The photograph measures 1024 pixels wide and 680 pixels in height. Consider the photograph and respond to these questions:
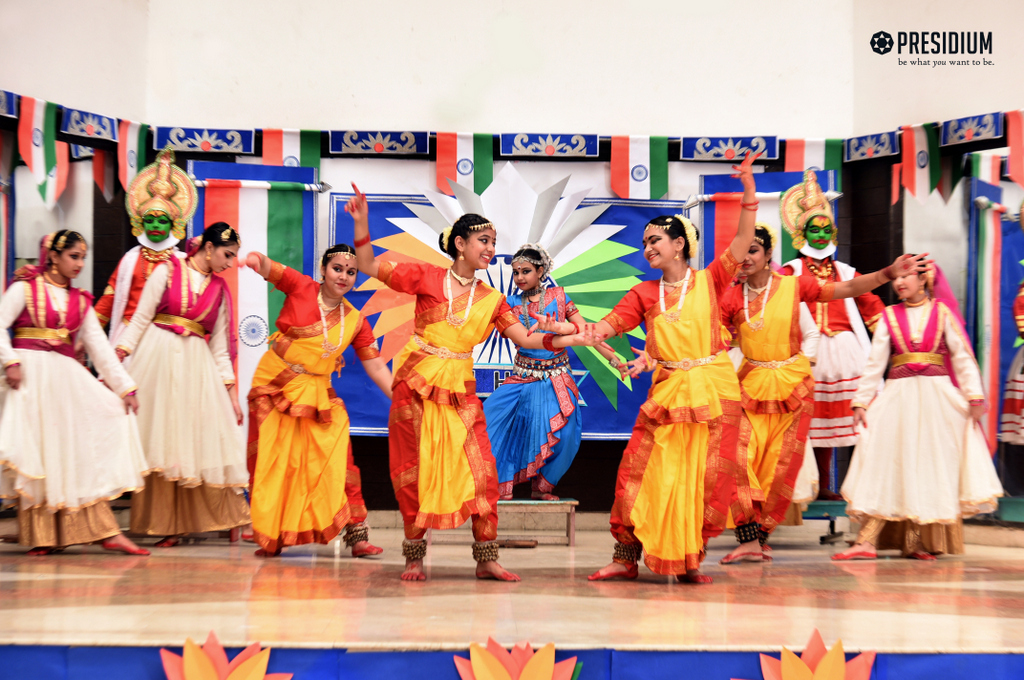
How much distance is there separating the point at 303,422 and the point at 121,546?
1.19 m

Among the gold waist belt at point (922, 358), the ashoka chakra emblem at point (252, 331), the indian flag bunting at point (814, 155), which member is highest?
the indian flag bunting at point (814, 155)

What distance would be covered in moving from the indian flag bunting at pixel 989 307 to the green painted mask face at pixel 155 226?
16.8 ft

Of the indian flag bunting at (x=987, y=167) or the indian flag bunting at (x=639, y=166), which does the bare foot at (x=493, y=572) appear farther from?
the indian flag bunting at (x=987, y=167)

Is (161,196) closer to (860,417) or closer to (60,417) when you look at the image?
(60,417)

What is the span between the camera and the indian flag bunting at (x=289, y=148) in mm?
5684

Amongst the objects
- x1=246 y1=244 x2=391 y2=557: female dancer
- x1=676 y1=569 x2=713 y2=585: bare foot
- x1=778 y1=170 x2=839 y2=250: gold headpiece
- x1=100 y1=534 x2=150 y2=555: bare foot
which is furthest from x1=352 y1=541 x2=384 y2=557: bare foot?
x1=778 y1=170 x2=839 y2=250: gold headpiece

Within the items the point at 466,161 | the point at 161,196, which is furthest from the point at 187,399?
the point at 466,161

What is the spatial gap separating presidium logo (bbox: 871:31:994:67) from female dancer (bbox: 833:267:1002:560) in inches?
88.8

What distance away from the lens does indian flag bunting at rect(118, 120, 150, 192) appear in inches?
216

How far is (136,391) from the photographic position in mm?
4559

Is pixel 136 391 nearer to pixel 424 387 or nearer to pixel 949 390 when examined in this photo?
pixel 424 387

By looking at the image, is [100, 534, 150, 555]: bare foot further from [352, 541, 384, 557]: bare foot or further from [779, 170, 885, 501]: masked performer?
[779, 170, 885, 501]: masked performer

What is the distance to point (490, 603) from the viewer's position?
10.0 ft

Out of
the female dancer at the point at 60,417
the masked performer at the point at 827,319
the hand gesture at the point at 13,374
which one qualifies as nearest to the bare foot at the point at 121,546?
the female dancer at the point at 60,417
